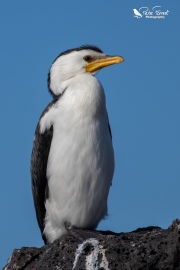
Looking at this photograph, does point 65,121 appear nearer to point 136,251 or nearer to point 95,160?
point 95,160

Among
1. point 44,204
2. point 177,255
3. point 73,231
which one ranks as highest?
point 44,204

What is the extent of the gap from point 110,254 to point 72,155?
2425mm

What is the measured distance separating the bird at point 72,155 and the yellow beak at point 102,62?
7 centimetres

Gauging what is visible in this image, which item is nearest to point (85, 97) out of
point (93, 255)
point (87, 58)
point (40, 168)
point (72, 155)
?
point (72, 155)

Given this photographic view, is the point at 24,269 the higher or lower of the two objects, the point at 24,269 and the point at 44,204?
the lower

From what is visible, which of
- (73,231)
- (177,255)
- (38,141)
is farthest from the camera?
(38,141)

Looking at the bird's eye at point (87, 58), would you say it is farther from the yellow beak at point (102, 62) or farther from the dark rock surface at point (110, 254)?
the dark rock surface at point (110, 254)

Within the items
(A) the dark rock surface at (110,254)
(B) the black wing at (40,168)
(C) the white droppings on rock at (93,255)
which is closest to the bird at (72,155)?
(B) the black wing at (40,168)

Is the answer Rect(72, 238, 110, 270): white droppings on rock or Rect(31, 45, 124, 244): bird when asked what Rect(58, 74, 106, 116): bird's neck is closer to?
Rect(31, 45, 124, 244): bird

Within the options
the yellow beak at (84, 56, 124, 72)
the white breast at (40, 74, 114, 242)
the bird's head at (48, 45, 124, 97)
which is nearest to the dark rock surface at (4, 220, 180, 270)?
the white breast at (40, 74, 114, 242)

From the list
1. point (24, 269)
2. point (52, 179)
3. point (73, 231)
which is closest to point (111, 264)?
point (24, 269)

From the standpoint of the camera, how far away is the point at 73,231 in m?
9.69

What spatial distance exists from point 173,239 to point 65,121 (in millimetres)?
2929

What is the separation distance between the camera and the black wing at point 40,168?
10367 millimetres
